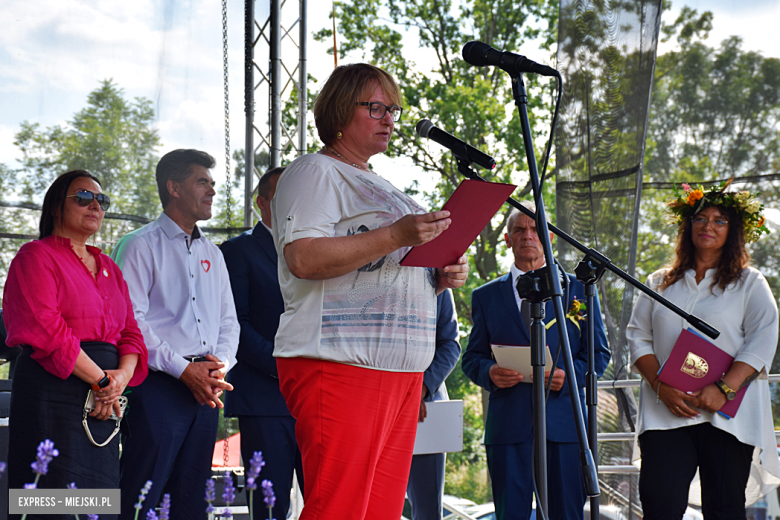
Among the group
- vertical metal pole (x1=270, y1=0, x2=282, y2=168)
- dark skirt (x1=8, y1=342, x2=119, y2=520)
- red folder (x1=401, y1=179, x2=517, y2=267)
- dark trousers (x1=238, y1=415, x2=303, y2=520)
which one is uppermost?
vertical metal pole (x1=270, y1=0, x2=282, y2=168)

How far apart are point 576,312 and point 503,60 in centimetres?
147

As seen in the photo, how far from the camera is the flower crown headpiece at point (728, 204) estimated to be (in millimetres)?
2793

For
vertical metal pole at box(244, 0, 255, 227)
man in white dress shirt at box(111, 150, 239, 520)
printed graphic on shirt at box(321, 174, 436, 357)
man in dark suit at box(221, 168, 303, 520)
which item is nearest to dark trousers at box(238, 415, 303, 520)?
man in dark suit at box(221, 168, 303, 520)

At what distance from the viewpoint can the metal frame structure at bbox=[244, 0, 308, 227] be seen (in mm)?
4496

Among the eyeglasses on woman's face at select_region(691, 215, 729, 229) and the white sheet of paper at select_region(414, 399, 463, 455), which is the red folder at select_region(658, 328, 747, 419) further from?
the white sheet of paper at select_region(414, 399, 463, 455)

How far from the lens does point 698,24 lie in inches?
164

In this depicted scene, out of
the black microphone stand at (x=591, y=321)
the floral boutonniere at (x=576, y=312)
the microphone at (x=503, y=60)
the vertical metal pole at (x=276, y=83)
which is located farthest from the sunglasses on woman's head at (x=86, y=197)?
the vertical metal pole at (x=276, y=83)

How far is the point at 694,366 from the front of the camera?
2.60m

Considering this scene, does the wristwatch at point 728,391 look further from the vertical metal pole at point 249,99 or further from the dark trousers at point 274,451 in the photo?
the vertical metal pole at point 249,99

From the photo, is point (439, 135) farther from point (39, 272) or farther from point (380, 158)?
point (380, 158)

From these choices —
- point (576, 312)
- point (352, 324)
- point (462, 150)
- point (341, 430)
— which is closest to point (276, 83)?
point (576, 312)

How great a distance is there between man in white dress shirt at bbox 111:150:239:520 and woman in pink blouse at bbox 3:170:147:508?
0.65 feet

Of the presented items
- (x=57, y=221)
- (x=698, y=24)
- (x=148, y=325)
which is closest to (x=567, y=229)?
(x=698, y=24)

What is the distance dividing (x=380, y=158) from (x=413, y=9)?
331cm
